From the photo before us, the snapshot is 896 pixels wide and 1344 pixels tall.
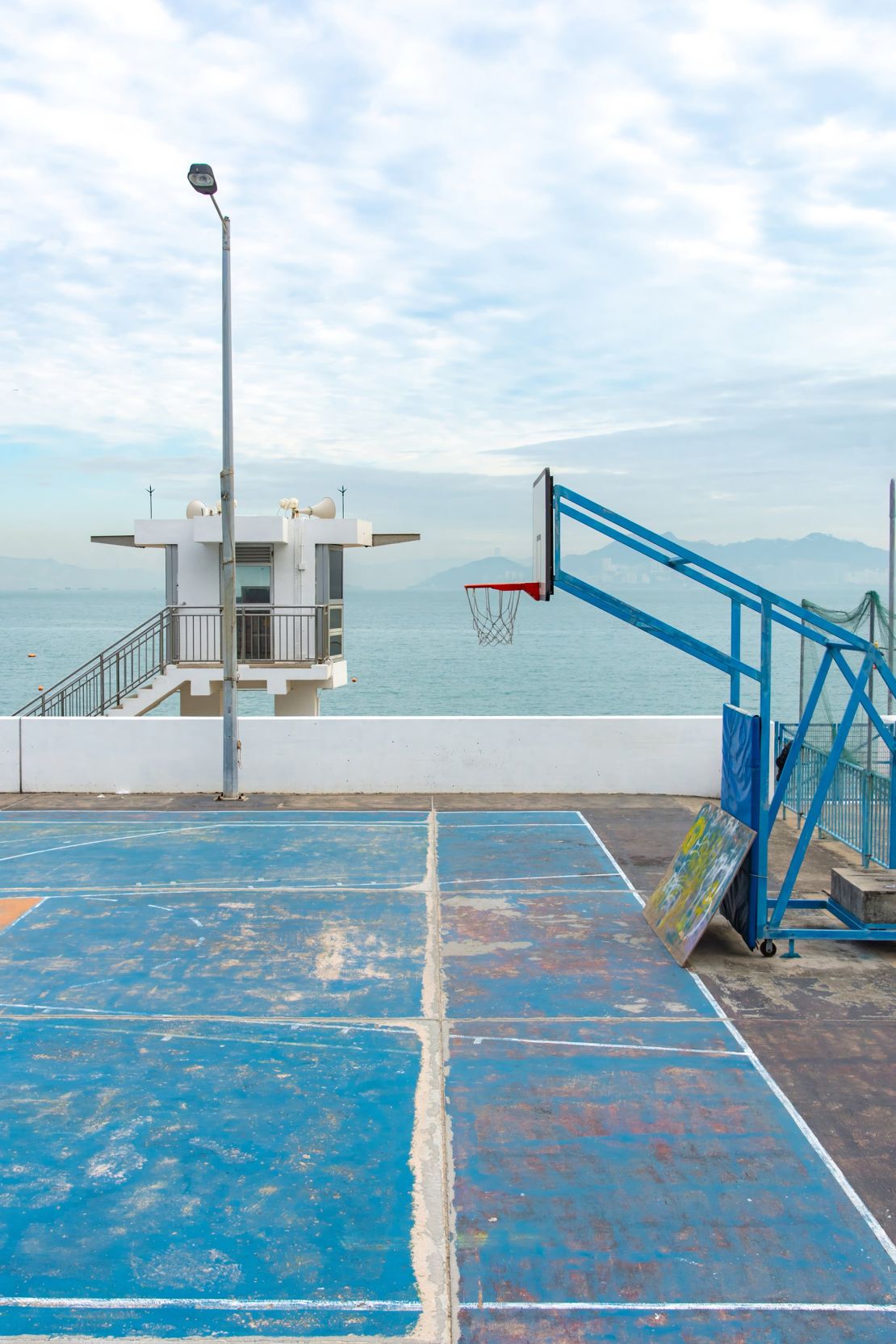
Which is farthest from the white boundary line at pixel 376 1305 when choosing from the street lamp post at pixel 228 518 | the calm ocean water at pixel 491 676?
the calm ocean water at pixel 491 676

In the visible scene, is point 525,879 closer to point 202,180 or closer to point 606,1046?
point 606,1046

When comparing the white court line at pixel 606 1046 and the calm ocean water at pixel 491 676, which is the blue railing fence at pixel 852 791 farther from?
the calm ocean water at pixel 491 676

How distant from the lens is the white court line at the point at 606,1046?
28.2ft

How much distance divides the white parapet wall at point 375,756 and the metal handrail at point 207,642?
4586mm

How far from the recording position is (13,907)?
12680mm

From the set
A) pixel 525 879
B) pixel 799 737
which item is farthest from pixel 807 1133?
pixel 525 879

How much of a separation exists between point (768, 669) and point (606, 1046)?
168 inches

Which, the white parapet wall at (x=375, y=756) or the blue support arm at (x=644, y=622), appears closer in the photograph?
the blue support arm at (x=644, y=622)

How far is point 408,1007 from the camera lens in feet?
31.3

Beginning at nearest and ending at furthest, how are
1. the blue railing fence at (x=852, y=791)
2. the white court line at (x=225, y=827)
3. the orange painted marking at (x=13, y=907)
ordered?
→ the orange painted marking at (x=13, y=907) < the blue railing fence at (x=852, y=791) < the white court line at (x=225, y=827)

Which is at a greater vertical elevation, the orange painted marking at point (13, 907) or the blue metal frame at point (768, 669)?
the blue metal frame at point (768, 669)

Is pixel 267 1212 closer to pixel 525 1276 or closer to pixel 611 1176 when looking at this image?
pixel 525 1276

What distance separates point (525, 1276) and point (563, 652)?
14623 centimetres

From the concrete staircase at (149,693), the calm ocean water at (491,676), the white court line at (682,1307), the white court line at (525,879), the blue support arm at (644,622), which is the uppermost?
the blue support arm at (644,622)
